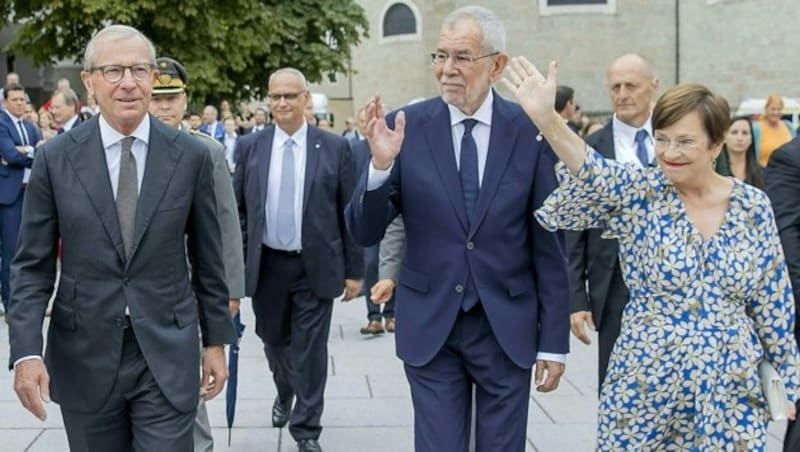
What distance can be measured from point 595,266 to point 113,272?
8.58ft

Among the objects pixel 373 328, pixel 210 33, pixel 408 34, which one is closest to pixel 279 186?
pixel 373 328

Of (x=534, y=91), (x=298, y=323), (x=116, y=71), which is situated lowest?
(x=298, y=323)

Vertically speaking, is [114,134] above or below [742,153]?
above

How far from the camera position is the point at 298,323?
5926 mm

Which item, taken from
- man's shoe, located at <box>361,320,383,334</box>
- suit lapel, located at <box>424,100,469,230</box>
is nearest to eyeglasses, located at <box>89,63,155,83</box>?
suit lapel, located at <box>424,100,469,230</box>

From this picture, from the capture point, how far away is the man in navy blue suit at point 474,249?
384 cm

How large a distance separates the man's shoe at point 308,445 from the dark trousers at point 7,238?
18.0ft

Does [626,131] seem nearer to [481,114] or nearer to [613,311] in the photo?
[613,311]

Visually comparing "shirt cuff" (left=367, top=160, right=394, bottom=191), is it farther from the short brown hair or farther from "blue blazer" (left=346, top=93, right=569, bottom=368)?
the short brown hair

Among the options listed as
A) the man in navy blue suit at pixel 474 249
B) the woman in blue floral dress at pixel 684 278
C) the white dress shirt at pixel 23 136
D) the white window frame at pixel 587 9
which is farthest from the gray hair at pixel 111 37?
the white window frame at pixel 587 9

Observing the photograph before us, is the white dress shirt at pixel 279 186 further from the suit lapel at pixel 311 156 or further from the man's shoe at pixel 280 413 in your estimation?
the man's shoe at pixel 280 413

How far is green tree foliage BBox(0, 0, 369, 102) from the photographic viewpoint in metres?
25.7

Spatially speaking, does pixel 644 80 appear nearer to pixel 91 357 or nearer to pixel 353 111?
pixel 91 357

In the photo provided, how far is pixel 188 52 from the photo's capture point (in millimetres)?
26516
